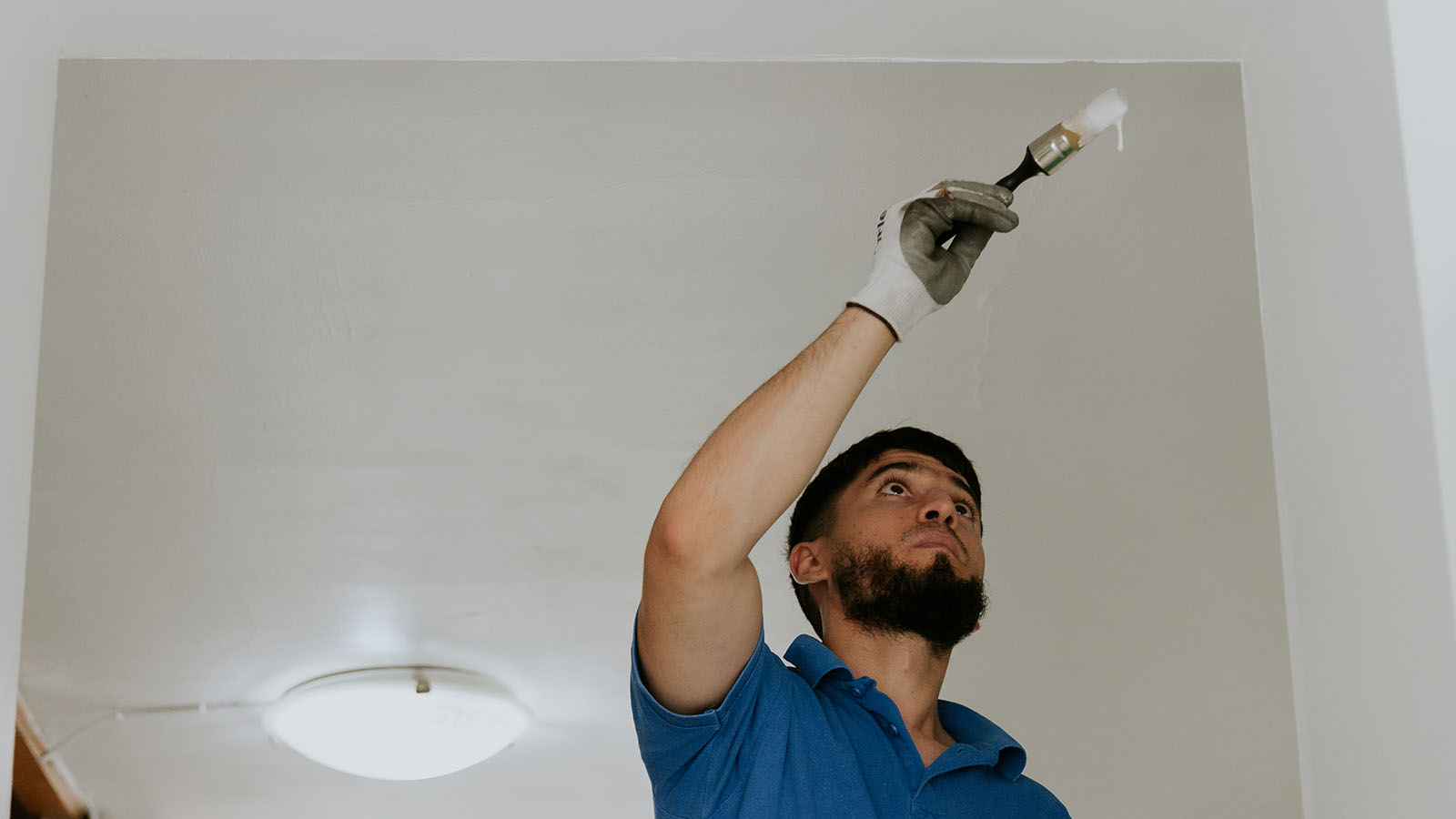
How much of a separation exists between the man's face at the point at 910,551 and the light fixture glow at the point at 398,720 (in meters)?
0.40

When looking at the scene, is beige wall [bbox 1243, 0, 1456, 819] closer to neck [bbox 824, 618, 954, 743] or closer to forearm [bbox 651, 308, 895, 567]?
neck [bbox 824, 618, 954, 743]

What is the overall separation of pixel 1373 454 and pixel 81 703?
1.33 m

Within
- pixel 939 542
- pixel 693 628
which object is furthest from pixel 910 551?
pixel 693 628

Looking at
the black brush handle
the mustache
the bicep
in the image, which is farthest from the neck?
the black brush handle

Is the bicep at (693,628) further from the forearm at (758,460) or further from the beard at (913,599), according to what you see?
the beard at (913,599)

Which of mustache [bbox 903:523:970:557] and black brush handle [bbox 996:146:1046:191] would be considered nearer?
black brush handle [bbox 996:146:1046:191]

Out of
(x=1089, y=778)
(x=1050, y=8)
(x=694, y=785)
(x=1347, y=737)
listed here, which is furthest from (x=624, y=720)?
(x=1050, y=8)

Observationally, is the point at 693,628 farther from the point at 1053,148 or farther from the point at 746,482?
the point at 1053,148

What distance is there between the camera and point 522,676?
62.2 inches

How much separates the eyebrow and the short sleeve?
0.96 ft

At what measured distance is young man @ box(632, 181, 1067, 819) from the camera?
4.24 feet

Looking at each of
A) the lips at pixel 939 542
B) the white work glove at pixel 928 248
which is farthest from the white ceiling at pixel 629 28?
the lips at pixel 939 542

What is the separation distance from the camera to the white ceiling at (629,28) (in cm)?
165

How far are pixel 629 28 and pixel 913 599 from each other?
721 mm
